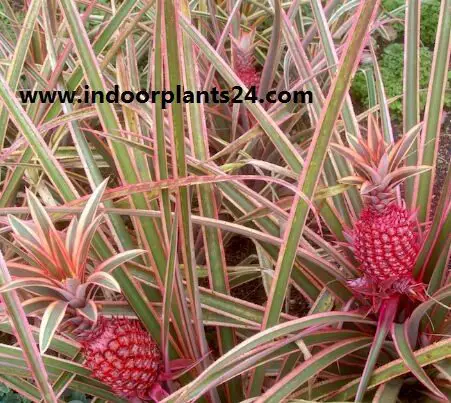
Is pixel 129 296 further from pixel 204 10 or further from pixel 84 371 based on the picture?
pixel 204 10

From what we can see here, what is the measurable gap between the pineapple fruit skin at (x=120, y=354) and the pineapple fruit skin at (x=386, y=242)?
36 centimetres

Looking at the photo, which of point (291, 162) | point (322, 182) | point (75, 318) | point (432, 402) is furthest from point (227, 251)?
point (75, 318)

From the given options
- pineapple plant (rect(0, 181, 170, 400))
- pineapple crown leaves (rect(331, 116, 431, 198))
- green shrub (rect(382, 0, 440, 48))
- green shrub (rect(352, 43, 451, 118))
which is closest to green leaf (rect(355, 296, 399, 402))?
pineapple crown leaves (rect(331, 116, 431, 198))

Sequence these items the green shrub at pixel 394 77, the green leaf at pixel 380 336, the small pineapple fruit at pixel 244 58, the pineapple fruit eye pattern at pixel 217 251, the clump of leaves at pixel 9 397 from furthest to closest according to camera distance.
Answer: the green shrub at pixel 394 77 → the small pineapple fruit at pixel 244 58 → the clump of leaves at pixel 9 397 → the green leaf at pixel 380 336 → the pineapple fruit eye pattern at pixel 217 251

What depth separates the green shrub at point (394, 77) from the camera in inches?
75.7

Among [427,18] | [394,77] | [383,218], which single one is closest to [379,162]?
[383,218]

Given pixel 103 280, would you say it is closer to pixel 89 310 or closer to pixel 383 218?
pixel 89 310

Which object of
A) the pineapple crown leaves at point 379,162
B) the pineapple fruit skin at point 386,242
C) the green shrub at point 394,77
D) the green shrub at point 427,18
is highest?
→ the green shrub at point 427,18

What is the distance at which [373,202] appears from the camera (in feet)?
2.63

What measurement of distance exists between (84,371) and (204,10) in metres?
1.17

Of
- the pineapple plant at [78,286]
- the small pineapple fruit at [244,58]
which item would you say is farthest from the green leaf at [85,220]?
the small pineapple fruit at [244,58]

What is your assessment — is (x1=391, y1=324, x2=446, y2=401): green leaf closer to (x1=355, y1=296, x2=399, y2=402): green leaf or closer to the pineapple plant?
(x1=355, y1=296, x2=399, y2=402): green leaf

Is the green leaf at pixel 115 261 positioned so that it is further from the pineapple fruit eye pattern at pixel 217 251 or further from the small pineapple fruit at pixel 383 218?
the small pineapple fruit at pixel 383 218

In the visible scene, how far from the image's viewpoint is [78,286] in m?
0.67
